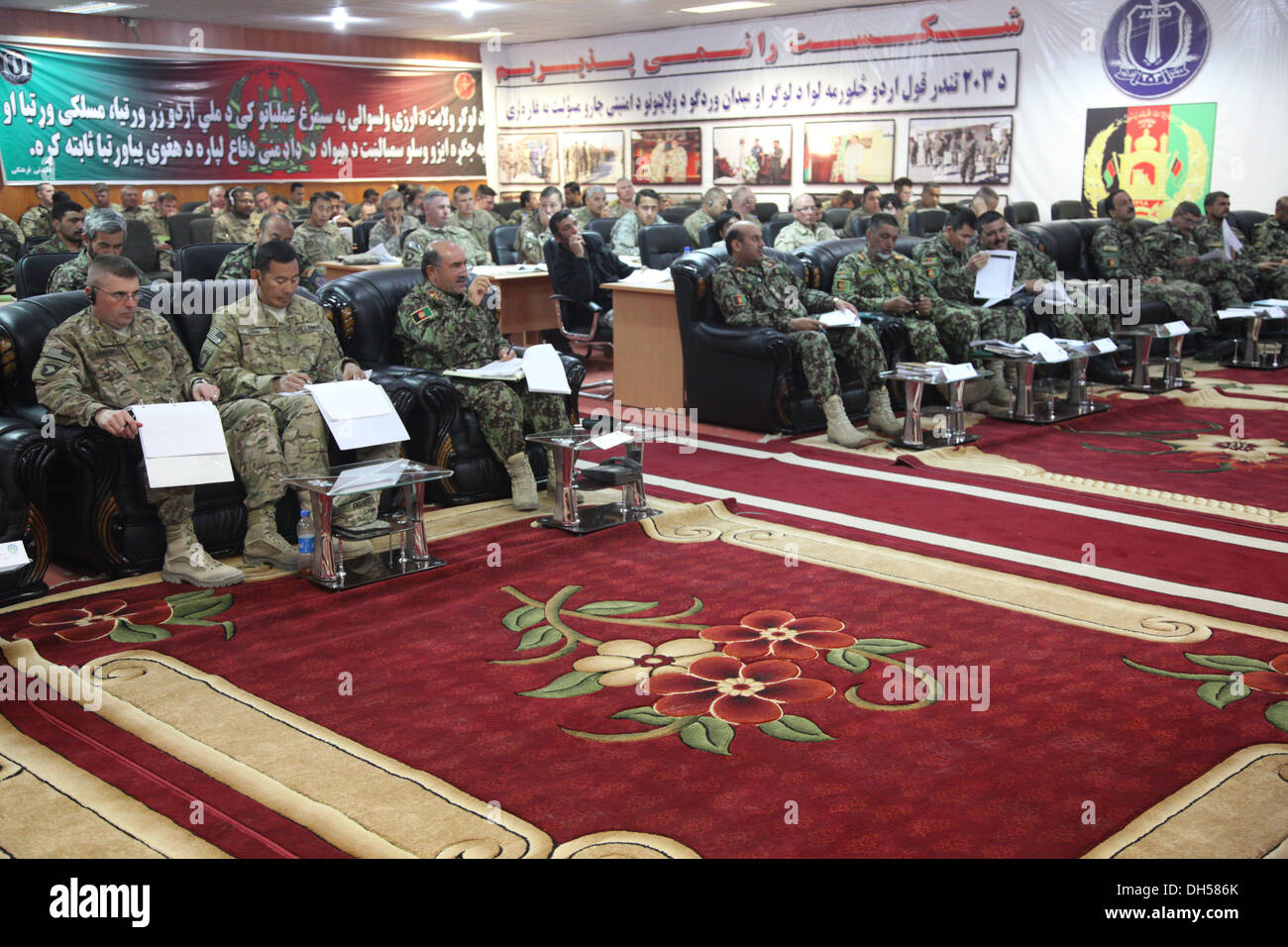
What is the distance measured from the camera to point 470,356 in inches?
226

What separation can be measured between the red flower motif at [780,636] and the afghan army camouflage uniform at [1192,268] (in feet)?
23.4

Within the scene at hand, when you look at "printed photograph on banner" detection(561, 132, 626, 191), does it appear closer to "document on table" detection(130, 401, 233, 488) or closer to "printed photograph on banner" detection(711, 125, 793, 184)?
"printed photograph on banner" detection(711, 125, 793, 184)

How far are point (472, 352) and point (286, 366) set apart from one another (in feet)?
3.16

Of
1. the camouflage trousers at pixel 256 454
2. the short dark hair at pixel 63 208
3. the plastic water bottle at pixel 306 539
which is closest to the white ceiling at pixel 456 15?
the short dark hair at pixel 63 208

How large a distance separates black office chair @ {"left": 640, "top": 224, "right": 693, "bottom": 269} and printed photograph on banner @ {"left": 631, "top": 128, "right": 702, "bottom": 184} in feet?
22.3

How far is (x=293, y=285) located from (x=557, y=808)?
2991 mm

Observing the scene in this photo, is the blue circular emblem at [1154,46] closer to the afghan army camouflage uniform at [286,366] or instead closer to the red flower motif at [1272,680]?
the red flower motif at [1272,680]

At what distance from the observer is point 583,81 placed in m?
18.1

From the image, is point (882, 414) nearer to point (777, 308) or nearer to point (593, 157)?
point (777, 308)

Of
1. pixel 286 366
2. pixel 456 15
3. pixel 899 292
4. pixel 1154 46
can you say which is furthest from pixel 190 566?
pixel 456 15

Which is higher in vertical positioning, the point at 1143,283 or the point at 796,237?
the point at 796,237

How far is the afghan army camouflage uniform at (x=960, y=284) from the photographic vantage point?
7.79 m
